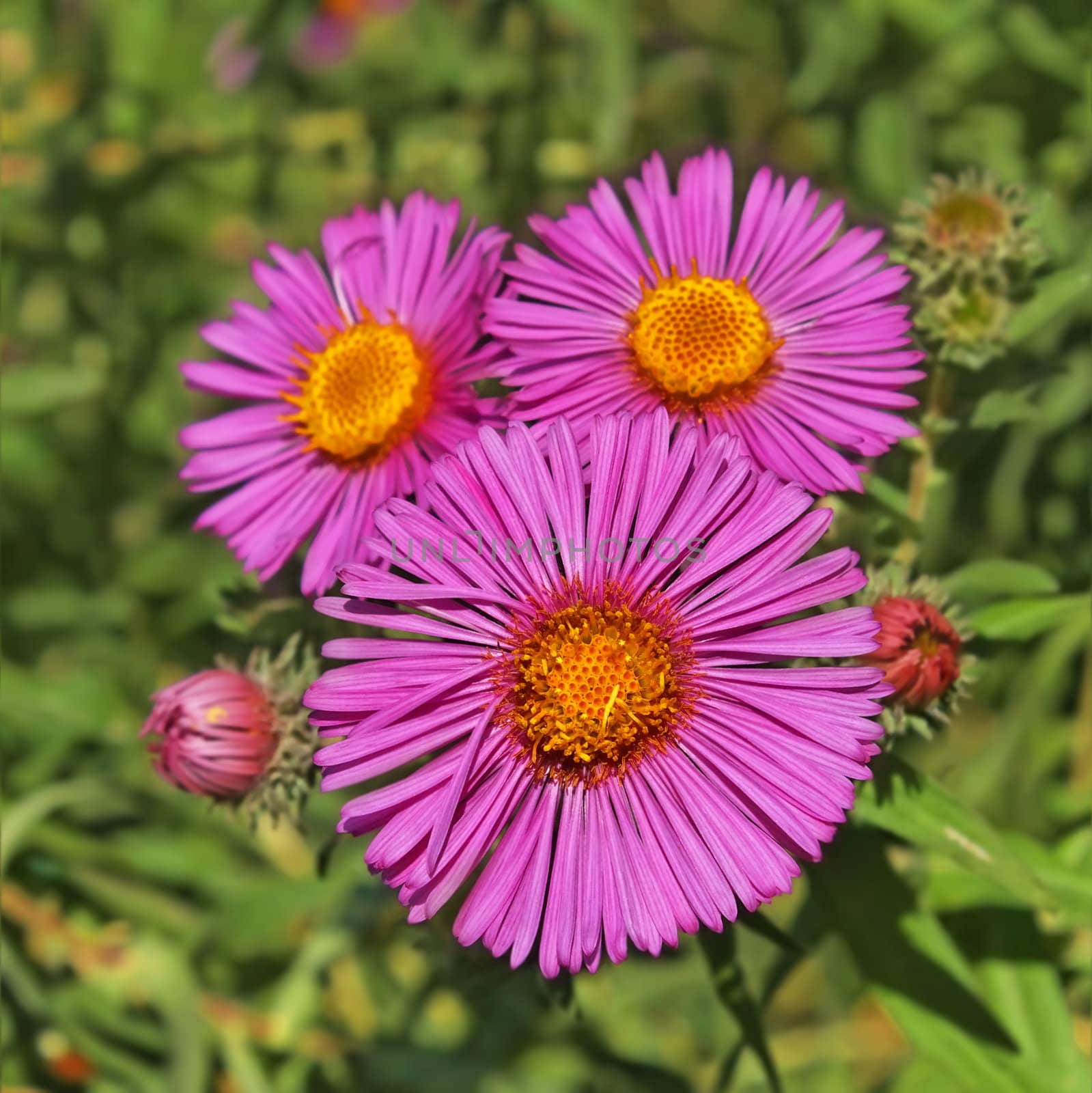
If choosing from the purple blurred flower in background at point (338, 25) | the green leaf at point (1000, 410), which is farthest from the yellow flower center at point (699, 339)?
A: the purple blurred flower in background at point (338, 25)

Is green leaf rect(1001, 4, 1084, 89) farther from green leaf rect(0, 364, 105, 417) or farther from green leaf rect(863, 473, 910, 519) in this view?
green leaf rect(0, 364, 105, 417)

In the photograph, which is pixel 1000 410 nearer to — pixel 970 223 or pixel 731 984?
pixel 970 223

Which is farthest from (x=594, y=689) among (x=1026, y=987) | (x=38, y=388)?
(x=38, y=388)

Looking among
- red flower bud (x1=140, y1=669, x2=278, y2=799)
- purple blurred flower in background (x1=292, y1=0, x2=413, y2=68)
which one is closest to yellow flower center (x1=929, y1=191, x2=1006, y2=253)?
red flower bud (x1=140, y1=669, x2=278, y2=799)

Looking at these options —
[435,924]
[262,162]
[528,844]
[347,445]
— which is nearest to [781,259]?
[347,445]

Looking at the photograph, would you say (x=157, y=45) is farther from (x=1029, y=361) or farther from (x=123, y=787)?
(x=1029, y=361)
